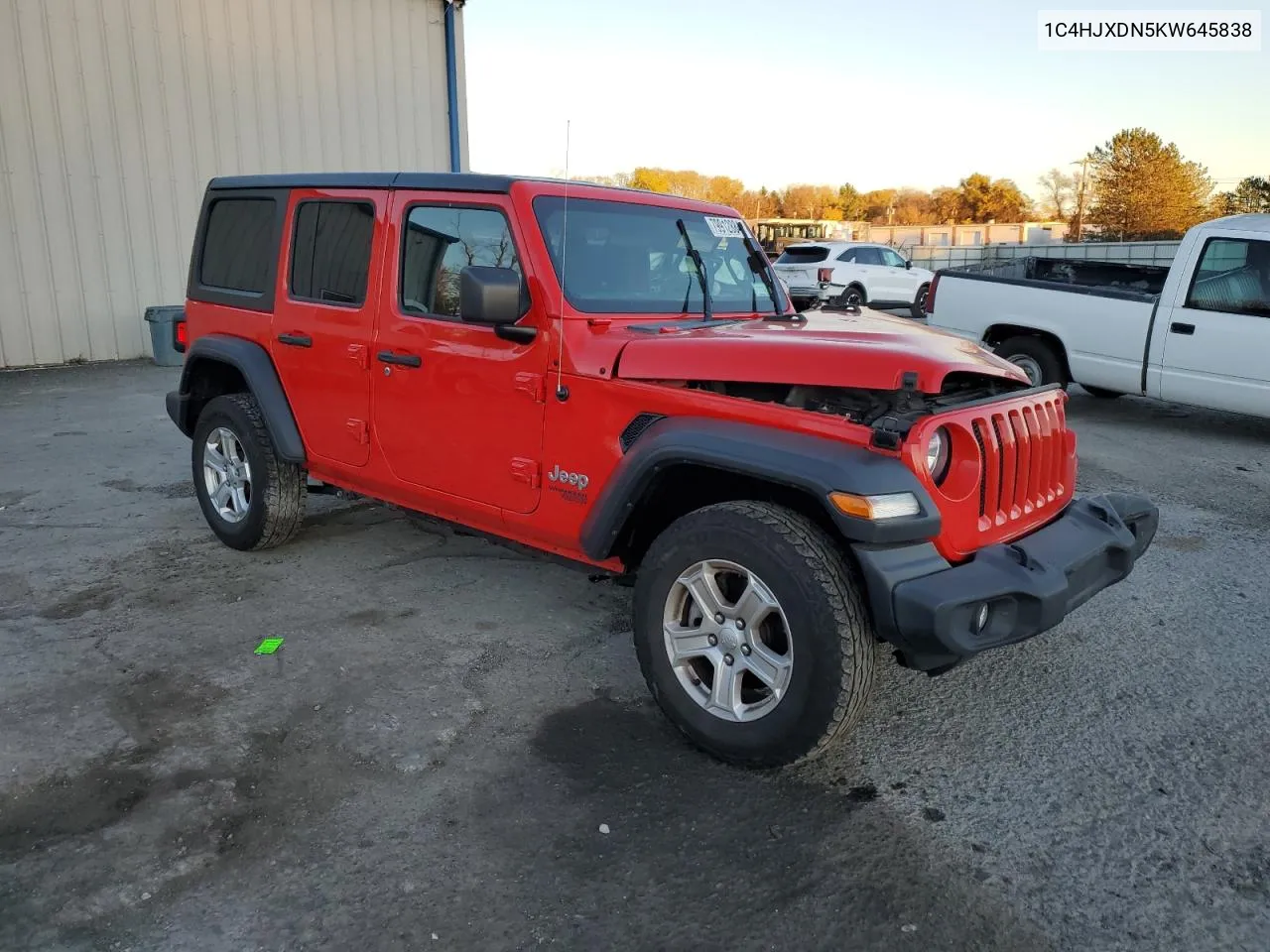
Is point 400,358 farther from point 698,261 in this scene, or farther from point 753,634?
point 753,634

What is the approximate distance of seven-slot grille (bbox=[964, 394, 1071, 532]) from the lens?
3066 mm

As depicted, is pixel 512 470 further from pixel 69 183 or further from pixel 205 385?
pixel 69 183

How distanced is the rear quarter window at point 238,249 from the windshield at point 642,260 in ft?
6.10

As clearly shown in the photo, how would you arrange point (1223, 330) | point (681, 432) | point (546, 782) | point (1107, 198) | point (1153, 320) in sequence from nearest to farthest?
point (546, 782) → point (681, 432) → point (1223, 330) → point (1153, 320) → point (1107, 198)

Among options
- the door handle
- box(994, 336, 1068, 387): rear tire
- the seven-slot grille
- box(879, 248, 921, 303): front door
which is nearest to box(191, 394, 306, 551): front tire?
the door handle

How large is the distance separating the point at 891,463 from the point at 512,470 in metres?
1.55

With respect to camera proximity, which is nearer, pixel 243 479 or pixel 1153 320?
pixel 243 479

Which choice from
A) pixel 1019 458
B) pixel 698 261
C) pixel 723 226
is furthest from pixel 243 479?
pixel 1019 458

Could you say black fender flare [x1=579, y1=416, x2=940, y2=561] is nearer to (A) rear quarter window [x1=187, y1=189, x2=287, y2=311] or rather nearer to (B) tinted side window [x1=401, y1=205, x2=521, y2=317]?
(B) tinted side window [x1=401, y1=205, x2=521, y2=317]

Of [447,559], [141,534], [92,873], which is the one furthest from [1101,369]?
[92,873]

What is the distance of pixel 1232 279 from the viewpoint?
26.2 ft

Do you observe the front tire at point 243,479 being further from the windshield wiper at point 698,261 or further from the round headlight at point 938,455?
the round headlight at point 938,455

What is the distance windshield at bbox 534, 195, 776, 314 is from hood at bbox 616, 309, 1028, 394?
0.32 m

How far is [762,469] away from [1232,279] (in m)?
7.03
